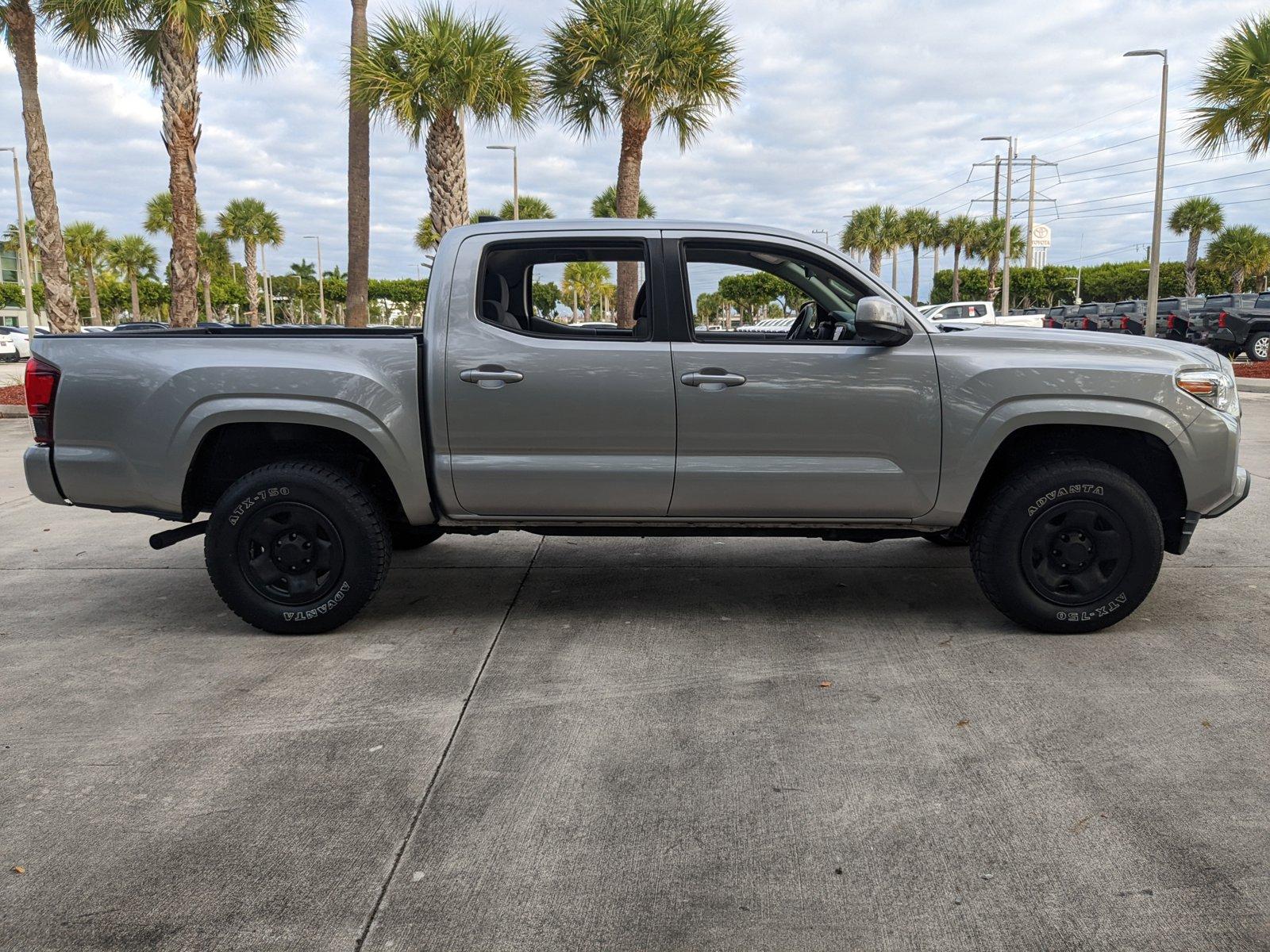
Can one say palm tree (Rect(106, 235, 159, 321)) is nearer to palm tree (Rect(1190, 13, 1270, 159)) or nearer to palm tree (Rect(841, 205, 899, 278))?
palm tree (Rect(841, 205, 899, 278))

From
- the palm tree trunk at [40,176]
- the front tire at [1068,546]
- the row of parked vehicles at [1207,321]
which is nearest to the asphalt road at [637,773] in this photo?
the front tire at [1068,546]

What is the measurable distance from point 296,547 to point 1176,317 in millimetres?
28487

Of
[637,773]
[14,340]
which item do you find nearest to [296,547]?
[637,773]

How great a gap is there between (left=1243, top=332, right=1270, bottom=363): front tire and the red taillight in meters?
26.2

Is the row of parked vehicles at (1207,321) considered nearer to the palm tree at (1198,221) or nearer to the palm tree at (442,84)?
the palm tree at (442,84)

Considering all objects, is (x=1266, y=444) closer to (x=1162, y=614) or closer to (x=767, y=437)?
(x=1162, y=614)

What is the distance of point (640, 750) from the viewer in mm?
3432

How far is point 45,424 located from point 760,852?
3.77 m

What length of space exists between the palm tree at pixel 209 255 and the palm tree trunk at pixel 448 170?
49385mm

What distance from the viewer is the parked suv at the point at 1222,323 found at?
23875 mm

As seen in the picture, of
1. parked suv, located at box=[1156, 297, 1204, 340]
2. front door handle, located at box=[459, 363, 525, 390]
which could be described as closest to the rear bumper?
front door handle, located at box=[459, 363, 525, 390]

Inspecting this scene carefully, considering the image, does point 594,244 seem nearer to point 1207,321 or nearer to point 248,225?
point 1207,321

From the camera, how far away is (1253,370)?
2131 cm

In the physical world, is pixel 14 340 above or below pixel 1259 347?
below
